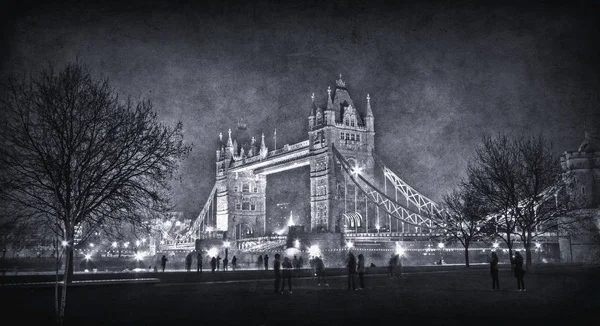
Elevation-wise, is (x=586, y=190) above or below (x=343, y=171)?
below

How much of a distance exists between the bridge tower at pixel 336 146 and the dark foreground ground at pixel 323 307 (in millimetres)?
55240

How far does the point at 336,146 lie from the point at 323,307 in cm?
6332

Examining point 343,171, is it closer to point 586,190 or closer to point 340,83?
point 340,83

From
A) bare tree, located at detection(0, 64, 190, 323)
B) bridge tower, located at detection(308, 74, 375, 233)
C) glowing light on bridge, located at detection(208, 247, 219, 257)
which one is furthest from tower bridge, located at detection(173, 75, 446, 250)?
bare tree, located at detection(0, 64, 190, 323)

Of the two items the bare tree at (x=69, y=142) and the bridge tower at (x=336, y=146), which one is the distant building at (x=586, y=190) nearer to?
the bare tree at (x=69, y=142)

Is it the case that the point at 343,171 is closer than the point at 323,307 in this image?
No

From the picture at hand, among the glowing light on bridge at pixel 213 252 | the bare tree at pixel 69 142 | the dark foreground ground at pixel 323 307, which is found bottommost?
the dark foreground ground at pixel 323 307

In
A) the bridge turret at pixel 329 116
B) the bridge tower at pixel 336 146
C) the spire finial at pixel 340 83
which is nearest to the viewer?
the bridge tower at pixel 336 146

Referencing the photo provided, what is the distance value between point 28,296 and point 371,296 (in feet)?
42.1

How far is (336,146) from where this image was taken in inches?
3068

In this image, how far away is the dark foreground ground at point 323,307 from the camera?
490 inches

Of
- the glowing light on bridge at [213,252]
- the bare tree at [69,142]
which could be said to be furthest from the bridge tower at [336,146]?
the bare tree at [69,142]

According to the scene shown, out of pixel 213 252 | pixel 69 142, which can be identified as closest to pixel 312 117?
pixel 213 252

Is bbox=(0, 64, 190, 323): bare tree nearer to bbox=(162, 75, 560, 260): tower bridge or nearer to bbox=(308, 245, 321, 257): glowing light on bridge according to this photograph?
bbox=(308, 245, 321, 257): glowing light on bridge
